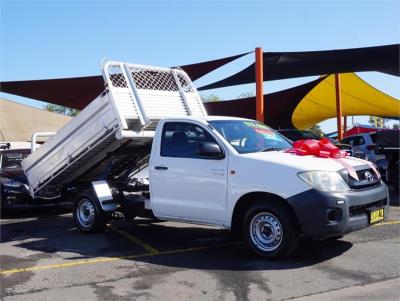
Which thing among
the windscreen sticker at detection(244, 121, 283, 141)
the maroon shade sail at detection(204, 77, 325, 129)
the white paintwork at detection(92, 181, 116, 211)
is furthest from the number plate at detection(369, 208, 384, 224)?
the maroon shade sail at detection(204, 77, 325, 129)

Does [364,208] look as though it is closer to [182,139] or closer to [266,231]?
[266,231]

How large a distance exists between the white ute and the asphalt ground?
43cm

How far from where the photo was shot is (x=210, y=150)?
6574mm

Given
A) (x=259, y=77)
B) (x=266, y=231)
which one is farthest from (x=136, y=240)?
(x=259, y=77)

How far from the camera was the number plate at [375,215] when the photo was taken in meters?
6.33

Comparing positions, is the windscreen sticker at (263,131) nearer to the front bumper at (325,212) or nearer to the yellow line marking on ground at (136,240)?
the front bumper at (325,212)

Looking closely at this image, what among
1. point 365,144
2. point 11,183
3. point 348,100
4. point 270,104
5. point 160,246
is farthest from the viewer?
point 348,100

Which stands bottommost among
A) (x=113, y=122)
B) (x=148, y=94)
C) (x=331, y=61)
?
(x=113, y=122)

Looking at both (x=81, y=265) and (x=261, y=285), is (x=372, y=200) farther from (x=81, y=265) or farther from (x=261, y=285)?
(x=81, y=265)

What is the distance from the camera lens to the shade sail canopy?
589 inches

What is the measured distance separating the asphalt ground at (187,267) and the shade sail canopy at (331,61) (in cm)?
778

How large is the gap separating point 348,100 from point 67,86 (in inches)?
638

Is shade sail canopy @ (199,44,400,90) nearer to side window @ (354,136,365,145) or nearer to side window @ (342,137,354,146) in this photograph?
side window @ (354,136,365,145)

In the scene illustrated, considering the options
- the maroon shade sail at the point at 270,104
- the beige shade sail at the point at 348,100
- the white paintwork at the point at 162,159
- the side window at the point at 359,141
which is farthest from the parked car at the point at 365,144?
the white paintwork at the point at 162,159
